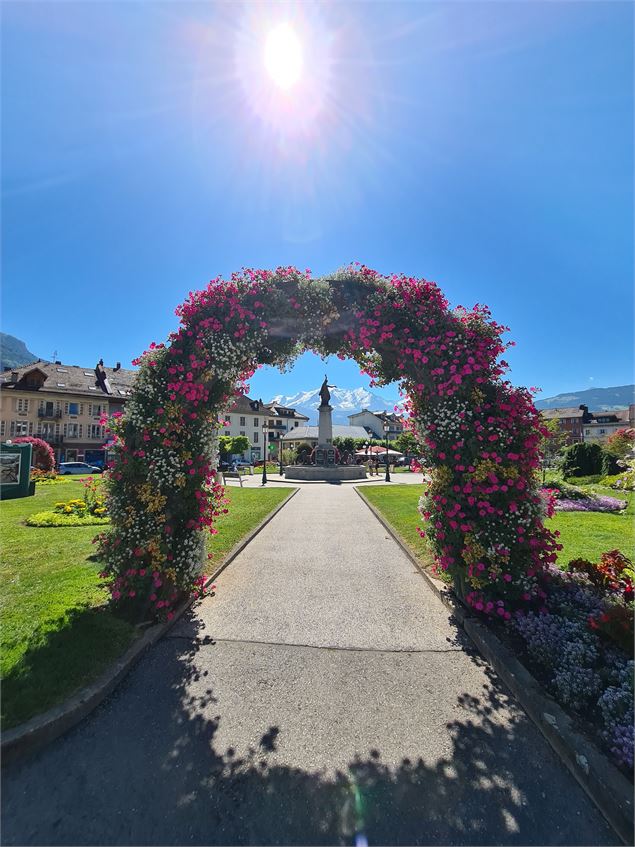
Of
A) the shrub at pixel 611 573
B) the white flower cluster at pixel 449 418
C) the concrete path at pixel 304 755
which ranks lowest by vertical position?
the concrete path at pixel 304 755

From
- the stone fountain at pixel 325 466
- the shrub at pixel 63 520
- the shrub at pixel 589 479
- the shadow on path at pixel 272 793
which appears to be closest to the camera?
the shadow on path at pixel 272 793

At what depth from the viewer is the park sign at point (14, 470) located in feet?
51.8

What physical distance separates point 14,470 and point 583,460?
33738mm

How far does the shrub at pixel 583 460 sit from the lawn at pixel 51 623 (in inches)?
1024

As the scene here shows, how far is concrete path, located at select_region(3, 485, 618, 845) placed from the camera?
2305 mm

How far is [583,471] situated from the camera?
81.7 feet

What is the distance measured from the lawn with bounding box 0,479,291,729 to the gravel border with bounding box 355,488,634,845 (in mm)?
4234

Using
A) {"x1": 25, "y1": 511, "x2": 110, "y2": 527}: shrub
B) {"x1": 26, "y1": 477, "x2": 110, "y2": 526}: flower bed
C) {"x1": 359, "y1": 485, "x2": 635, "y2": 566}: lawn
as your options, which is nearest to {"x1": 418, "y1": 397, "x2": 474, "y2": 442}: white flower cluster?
{"x1": 359, "y1": 485, "x2": 635, "y2": 566}: lawn

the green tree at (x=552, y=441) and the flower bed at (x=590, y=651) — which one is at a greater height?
the green tree at (x=552, y=441)

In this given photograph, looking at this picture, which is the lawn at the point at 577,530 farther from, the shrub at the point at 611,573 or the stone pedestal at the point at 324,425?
the stone pedestal at the point at 324,425

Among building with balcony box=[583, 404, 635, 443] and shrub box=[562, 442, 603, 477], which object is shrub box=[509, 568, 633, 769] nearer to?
shrub box=[562, 442, 603, 477]

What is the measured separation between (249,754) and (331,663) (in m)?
1.47

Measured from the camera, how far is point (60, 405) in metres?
44.4

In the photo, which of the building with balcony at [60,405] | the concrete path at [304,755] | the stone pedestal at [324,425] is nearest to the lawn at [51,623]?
the concrete path at [304,755]
